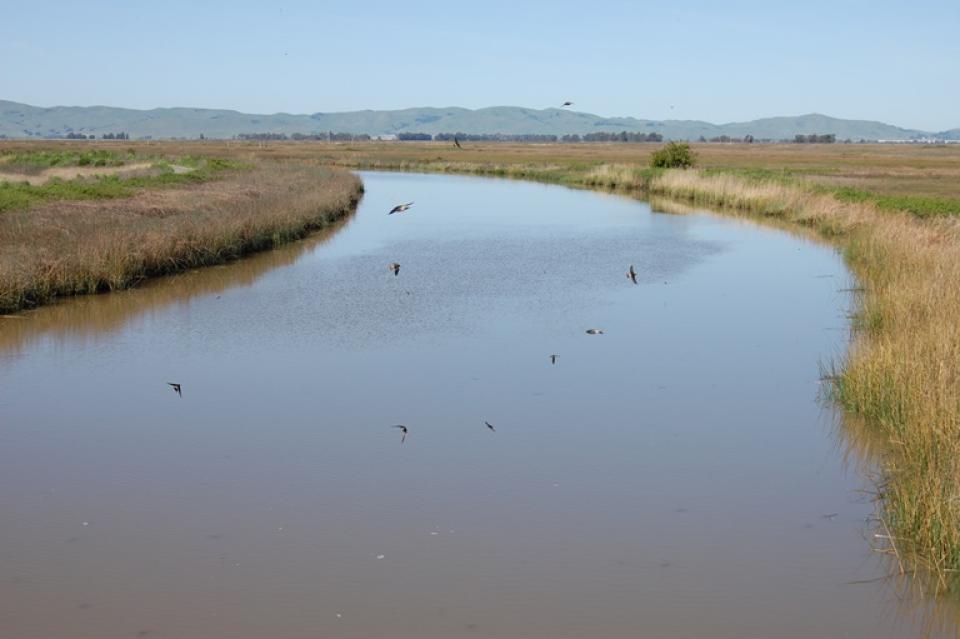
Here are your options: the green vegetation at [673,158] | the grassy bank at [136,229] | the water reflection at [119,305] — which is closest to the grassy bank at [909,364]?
the water reflection at [119,305]

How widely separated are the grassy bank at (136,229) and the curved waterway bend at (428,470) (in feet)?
2.33

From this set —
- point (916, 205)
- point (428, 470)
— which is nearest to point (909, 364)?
point (428, 470)

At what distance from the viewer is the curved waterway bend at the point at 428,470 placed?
5.54 metres

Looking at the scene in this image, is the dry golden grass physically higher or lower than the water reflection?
higher

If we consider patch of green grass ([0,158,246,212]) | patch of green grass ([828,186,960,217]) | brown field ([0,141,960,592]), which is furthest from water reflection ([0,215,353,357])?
patch of green grass ([828,186,960,217])

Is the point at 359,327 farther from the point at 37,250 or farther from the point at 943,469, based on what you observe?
the point at 943,469

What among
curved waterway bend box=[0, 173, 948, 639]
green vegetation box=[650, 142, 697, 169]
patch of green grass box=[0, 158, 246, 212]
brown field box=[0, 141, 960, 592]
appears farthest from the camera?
green vegetation box=[650, 142, 697, 169]

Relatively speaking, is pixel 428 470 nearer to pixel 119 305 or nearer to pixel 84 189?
pixel 119 305

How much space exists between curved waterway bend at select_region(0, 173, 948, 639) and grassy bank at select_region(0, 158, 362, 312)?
28.0 inches

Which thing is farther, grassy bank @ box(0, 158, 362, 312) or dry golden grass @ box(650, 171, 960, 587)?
grassy bank @ box(0, 158, 362, 312)

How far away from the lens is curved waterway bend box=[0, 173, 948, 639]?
18.2ft

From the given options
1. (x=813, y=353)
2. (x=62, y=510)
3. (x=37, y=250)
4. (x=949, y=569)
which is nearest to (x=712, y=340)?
(x=813, y=353)

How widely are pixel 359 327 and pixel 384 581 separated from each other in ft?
25.9

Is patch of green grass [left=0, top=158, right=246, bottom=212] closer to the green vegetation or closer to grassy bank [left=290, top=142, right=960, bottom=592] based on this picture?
grassy bank [left=290, top=142, right=960, bottom=592]
